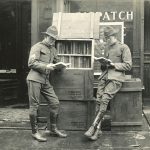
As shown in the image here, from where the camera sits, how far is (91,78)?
32.3ft

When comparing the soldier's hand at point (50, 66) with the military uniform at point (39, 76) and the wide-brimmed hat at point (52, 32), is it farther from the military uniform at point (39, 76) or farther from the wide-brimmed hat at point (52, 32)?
the wide-brimmed hat at point (52, 32)

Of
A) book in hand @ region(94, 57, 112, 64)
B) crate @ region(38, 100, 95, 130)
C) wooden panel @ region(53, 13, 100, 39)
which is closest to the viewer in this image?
book in hand @ region(94, 57, 112, 64)

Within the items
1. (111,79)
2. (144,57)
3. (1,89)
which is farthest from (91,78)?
(1,89)

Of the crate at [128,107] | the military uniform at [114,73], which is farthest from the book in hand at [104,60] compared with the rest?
the crate at [128,107]

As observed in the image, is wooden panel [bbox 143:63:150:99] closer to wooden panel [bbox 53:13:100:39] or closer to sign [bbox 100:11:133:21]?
sign [bbox 100:11:133:21]

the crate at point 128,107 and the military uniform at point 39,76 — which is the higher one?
the military uniform at point 39,76

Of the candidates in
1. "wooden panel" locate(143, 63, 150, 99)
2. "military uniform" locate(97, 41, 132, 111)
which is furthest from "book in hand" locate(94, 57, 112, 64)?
"wooden panel" locate(143, 63, 150, 99)

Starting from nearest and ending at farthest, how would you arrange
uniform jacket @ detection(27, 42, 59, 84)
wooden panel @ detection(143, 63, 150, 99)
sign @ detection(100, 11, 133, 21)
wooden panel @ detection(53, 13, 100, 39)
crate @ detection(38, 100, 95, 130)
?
1. uniform jacket @ detection(27, 42, 59, 84)
2. crate @ detection(38, 100, 95, 130)
3. wooden panel @ detection(53, 13, 100, 39)
4. sign @ detection(100, 11, 133, 21)
5. wooden panel @ detection(143, 63, 150, 99)

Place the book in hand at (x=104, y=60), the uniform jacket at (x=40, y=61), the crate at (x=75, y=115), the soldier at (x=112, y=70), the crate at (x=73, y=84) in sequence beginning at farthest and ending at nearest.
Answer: the crate at (x=75, y=115)
the crate at (x=73, y=84)
the soldier at (x=112, y=70)
the book in hand at (x=104, y=60)
the uniform jacket at (x=40, y=61)

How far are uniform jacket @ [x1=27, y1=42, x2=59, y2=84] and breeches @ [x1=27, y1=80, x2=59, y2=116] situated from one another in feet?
0.40

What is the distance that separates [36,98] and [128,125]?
2075 millimetres

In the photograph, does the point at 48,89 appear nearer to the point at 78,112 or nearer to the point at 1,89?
the point at 78,112

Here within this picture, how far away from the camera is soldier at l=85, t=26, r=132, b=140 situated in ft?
31.2

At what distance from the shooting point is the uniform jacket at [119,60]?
31.4ft
